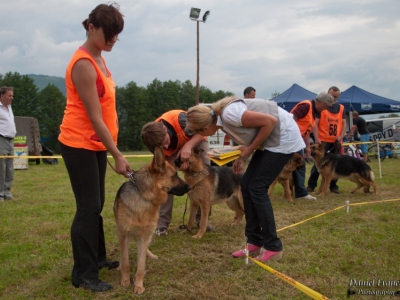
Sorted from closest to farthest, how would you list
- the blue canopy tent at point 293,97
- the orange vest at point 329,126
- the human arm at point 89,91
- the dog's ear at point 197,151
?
1. the human arm at point 89,91
2. the dog's ear at point 197,151
3. the orange vest at point 329,126
4. the blue canopy tent at point 293,97

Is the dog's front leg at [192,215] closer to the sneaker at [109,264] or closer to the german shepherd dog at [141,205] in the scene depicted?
the sneaker at [109,264]

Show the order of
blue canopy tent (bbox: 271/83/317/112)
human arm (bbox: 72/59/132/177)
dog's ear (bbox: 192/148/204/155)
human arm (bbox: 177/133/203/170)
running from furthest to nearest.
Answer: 1. blue canopy tent (bbox: 271/83/317/112)
2. dog's ear (bbox: 192/148/204/155)
3. human arm (bbox: 177/133/203/170)
4. human arm (bbox: 72/59/132/177)

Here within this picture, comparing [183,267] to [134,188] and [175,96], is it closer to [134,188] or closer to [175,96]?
[134,188]

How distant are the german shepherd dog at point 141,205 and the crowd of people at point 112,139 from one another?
0.20 meters

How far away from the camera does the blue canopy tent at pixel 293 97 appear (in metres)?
19.0

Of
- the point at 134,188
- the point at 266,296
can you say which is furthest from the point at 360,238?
the point at 134,188

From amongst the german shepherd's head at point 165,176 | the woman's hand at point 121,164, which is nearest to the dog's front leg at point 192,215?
the german shepherd's head at point 165,176

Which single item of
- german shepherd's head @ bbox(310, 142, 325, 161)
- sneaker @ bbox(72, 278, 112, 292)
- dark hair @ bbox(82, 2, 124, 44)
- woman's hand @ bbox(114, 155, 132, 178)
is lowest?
sneaker @ bbox(72, 278, 112, 292)

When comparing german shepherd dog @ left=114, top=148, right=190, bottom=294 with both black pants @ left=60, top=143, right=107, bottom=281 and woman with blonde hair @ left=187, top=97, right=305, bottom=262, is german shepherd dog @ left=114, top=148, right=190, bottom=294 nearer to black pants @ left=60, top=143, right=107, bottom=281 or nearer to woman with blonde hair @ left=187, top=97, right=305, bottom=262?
black pants @ left=60, top=143, right=107, bottom=281

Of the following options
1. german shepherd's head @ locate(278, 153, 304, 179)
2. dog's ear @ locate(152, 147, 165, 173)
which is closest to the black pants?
dog's ear @ locate(152, 147, 165, 173)

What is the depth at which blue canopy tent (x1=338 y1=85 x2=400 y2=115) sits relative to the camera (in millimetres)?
19078

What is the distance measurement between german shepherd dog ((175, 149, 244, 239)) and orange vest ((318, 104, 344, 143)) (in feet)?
13.1

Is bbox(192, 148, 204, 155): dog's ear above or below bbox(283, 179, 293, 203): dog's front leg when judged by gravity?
above

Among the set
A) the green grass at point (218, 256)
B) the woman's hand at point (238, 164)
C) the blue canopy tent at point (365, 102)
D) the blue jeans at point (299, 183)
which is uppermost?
the blue canopy tent at point (365, 102)
